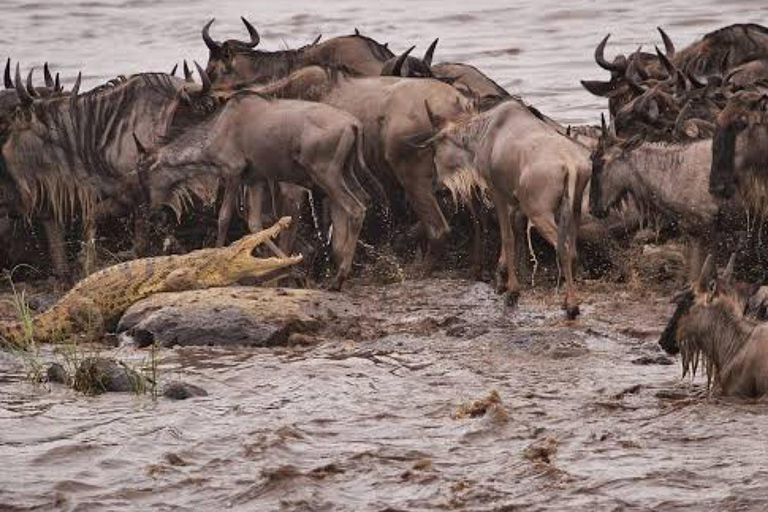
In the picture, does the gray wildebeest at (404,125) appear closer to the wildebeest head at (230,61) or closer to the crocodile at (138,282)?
the wildebeest head at (230,61)

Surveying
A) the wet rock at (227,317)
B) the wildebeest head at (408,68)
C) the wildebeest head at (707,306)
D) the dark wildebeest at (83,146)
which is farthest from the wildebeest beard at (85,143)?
the wildebeest head at (707,306)

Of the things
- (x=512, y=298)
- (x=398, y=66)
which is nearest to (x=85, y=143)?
(x=398, y=66)

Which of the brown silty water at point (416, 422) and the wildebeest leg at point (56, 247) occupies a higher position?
the brown silty water at point (416, 422)

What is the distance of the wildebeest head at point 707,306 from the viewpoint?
387 inches

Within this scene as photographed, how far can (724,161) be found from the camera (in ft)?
41.0

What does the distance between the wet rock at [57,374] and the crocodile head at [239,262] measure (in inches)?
94.3

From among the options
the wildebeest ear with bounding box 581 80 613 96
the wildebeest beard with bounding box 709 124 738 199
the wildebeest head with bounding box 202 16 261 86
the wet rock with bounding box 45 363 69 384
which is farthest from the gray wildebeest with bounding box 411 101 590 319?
the wet rock with bounding box 45 363 69 384

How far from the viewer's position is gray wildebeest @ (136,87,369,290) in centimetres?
1334

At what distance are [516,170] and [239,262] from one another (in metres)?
1.88

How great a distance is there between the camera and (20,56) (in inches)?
996

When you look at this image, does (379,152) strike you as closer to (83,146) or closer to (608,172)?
(608,172)

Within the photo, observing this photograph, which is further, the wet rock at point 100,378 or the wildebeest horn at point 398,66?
the wildebeest horn at point 398,66

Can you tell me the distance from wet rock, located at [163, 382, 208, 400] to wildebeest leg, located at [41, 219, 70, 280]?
4.74 metres

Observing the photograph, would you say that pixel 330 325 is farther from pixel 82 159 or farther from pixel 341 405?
pixel 82 159
